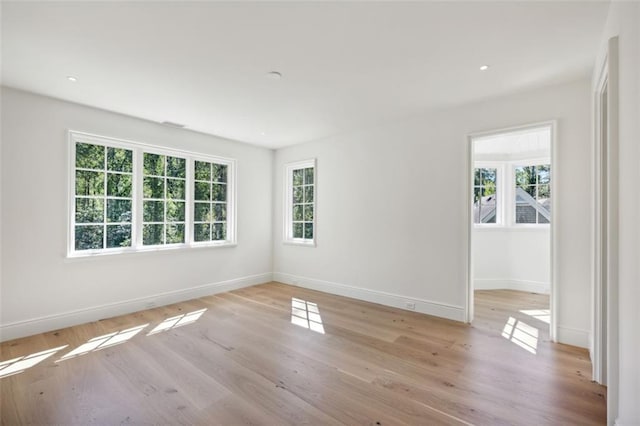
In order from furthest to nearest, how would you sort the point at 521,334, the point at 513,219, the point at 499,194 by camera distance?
the point at 499,194 < the point at 513,219 < the point at 521,334

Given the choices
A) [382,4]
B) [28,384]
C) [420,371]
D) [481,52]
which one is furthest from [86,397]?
[481,52]

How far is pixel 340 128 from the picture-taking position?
4.60 metres

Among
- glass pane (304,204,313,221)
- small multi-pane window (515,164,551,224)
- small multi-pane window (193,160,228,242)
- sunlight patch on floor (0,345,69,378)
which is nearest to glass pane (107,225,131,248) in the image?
small multi-pane window (193,160,228,242)

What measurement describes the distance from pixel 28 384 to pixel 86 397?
1.97 feet

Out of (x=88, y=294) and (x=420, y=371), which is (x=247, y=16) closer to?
(x=420, y=371)

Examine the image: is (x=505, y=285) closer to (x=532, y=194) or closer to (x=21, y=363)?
(x=532, y=194)

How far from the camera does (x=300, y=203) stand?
569 cm

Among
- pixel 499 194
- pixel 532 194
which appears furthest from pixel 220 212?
pixel 532 194

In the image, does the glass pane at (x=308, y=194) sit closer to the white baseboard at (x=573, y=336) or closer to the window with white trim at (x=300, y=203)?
the window with white trim at (x=300, y=203)

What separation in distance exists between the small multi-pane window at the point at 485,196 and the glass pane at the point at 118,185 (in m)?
5.82

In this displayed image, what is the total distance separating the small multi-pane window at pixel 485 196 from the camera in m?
5.59

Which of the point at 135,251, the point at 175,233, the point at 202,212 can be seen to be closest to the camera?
the point at 135,251

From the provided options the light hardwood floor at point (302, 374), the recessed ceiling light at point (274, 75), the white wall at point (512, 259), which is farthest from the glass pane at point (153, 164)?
the white wall at point (512, 259)

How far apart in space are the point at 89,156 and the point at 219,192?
A: 6.20 ft
